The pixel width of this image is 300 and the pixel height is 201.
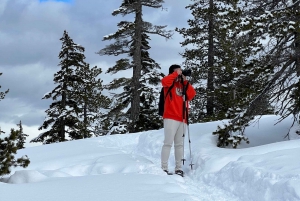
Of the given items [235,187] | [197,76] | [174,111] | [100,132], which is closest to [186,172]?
[174,111]

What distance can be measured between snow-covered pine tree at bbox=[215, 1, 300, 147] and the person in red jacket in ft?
6.07

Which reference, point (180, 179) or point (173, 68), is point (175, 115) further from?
point (180, 179)

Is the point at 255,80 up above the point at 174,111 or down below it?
above

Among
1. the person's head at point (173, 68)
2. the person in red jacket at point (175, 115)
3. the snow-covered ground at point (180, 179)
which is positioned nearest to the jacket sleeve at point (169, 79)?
the person in red jacket at point (175, 115)

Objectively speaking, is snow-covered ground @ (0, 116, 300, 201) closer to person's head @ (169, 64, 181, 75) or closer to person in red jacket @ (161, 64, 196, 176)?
person in red jacket @ (161, 64, 196, 176)

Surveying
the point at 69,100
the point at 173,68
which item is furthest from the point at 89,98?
the point at 173,68

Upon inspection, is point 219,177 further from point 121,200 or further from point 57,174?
point 57,174

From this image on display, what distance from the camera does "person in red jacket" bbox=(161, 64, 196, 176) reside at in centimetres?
685

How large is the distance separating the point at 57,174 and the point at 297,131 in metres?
5.93

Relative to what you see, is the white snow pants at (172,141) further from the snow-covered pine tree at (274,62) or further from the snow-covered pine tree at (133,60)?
the snow-covered pine tree at (133,60)

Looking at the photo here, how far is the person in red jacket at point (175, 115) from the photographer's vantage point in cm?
685

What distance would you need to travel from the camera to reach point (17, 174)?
19.1ft

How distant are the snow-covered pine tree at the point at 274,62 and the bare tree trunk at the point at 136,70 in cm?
1190

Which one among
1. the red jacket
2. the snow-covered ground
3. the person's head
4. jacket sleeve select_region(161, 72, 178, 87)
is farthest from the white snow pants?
the person's head
